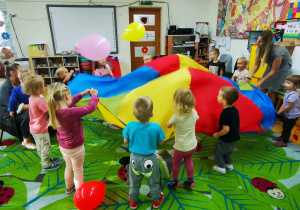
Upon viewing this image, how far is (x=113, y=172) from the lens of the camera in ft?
6.61

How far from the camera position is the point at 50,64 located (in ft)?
16.9

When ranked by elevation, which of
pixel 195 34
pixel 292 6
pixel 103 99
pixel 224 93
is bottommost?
pixel 103 99

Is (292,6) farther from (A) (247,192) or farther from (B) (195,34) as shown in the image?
(A) (247,192)

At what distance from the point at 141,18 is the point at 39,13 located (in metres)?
2.80

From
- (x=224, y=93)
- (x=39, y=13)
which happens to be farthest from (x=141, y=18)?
(x=224, y=93)

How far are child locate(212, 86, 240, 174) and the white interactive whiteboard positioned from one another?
4.70m

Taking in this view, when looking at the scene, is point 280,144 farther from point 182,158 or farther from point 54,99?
point 54,99

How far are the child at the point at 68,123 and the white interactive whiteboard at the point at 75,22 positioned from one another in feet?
14.3

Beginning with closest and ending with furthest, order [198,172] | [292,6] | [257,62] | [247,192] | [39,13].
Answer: [247,192] → [198,172] → [257,62] → [292,6] → [39,13]

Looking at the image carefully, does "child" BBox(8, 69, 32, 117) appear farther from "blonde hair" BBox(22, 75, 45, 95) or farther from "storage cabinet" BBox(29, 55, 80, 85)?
"storage cabinet" BBox(29, 55, 80, 85)

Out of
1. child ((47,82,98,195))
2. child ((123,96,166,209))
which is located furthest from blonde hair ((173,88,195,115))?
child ((47,82,98,195))

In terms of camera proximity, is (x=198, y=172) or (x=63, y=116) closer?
(x=63, y=116)

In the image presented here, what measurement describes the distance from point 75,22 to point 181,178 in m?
5.09

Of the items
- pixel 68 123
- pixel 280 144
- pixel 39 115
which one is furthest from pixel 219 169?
pixel 39 115
